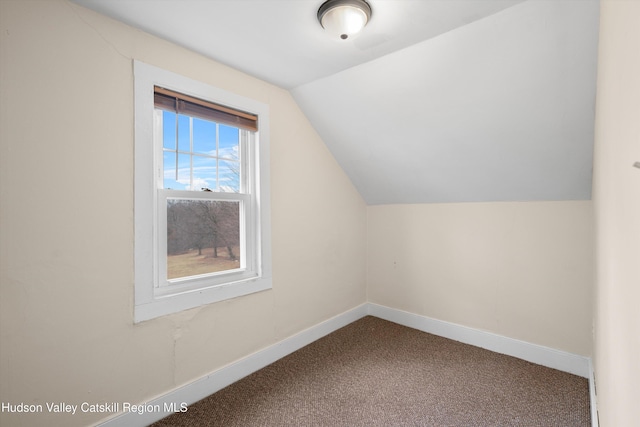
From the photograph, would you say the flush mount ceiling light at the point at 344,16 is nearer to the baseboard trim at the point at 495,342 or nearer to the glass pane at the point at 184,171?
the glass pane at the point at 184,171

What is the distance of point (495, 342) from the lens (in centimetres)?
262

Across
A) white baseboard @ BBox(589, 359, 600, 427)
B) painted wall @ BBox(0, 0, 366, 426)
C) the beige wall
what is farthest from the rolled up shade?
white baseboard @ BBox(589, 359, 600, 427)

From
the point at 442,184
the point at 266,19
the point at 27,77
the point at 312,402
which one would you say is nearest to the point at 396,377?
the point at 312,402

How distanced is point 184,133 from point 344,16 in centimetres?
130

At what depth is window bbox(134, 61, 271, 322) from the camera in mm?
1813

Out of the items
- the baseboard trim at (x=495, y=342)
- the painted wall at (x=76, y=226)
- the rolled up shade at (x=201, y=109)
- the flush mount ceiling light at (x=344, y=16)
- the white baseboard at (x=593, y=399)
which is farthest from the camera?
the baseboard trim at (x=495, y=342)

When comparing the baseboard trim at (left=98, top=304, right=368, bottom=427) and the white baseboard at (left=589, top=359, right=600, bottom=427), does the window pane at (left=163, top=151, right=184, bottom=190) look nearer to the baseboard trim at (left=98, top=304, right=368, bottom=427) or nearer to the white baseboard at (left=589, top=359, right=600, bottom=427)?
the baseboard trim at (left=98, top=304, right=368, bottom=427)

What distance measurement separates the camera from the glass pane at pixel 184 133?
6.83 ft

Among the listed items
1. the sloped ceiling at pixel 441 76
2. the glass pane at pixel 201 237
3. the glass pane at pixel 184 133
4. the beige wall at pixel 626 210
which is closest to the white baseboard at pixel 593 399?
the beige wall at pixel 626 210

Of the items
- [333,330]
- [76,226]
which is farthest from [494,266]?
[76,226]

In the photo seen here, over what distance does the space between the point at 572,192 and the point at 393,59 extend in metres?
1.67

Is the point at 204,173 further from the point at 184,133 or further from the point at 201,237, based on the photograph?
the point at 201,237

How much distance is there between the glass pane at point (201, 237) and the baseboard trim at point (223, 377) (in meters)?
0.72

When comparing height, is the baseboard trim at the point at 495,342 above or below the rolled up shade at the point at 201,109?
below
